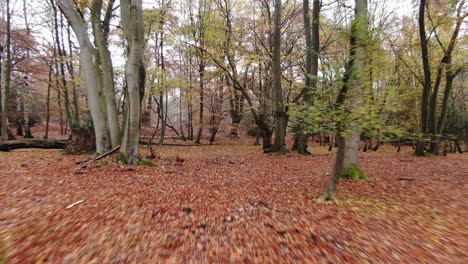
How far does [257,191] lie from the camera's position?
19.3ft

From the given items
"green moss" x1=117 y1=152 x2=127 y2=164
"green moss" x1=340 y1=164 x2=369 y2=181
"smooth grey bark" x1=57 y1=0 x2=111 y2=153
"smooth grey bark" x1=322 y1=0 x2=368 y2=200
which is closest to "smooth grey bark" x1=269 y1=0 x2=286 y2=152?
"green moss" x1=340 y1=164 x2=369 y2=181

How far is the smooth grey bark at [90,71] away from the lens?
826cm

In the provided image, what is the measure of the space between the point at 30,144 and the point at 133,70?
320 inches

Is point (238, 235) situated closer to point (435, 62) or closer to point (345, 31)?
point (345, 31)

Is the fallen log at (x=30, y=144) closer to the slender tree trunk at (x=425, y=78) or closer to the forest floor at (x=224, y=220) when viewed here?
the forest floor at (x=224, y=220)

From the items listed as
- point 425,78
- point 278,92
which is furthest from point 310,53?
point 425,78

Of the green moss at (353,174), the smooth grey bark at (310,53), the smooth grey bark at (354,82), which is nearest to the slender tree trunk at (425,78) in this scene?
the smooth grey bark at (310,53)

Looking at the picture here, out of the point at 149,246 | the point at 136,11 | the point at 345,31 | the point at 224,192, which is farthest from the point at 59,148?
the point at 345,31

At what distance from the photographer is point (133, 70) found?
802cm

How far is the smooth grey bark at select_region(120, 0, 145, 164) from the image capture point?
7858mm

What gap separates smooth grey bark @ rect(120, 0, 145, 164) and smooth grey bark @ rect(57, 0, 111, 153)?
1357mm

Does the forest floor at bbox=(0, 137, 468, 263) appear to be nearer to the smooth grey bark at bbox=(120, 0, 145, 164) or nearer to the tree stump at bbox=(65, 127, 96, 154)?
the smooth grey bark at bbox=(120, 0, 145, 164)

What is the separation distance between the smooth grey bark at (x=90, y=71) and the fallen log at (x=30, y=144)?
4.51 metres

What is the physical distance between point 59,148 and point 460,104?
3242 centimetres
